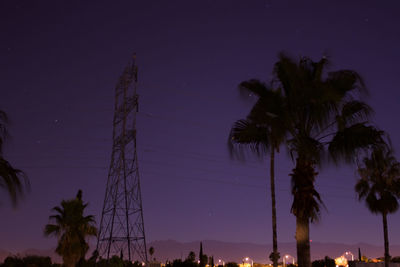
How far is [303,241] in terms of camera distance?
532 inches

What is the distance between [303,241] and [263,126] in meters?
4.18

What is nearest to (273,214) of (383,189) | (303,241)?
(303,241)

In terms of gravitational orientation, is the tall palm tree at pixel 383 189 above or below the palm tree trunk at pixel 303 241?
above

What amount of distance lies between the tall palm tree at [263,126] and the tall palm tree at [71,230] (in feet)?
75.3

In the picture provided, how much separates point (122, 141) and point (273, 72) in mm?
27223

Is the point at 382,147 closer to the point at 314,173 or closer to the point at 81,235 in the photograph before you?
the point at 314,173

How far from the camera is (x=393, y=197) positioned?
32.5 meters

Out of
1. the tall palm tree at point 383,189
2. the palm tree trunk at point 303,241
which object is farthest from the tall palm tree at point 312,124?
the tall palm tree at point 383,189

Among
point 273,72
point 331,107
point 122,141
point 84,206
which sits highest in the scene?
point 122,141

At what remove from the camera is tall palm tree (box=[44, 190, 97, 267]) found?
33.5 m

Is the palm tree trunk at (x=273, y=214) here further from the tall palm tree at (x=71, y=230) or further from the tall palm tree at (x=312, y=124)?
the tall palm tree at (x=71, y=230)

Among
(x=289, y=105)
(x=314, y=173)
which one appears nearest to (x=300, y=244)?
(x=314, y=173)

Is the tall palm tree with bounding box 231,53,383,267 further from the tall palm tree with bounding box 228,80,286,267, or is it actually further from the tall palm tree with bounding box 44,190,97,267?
the tall palm tree with bounding box 44,190,97,267

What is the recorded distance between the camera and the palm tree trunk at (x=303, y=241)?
43.8ft
